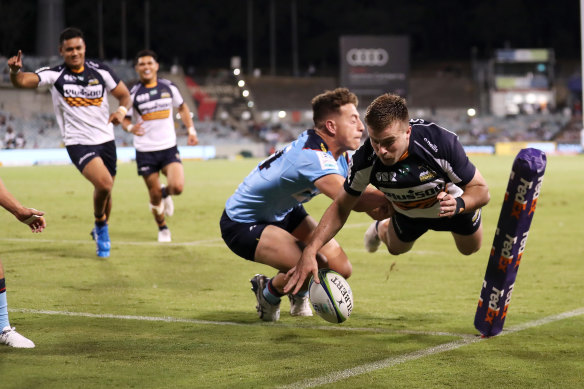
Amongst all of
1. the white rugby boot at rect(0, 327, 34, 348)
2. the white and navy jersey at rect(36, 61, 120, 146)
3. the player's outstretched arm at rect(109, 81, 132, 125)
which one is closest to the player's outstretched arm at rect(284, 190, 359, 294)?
the white rugby boot at rect(0, 327, 34, 348)

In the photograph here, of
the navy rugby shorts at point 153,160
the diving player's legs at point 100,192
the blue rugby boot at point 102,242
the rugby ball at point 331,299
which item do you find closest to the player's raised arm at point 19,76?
the diving player's legs at point 100,192

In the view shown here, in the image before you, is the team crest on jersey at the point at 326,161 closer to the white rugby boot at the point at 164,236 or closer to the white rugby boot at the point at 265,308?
the white rugby boot at the point at 265,308

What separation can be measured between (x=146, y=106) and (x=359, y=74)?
5000cm

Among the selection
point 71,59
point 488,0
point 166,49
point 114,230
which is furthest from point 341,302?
point 488,0

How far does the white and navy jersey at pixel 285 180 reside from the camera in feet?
22.1

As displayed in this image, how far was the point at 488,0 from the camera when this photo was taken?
349 feet

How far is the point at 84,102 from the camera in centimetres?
1135

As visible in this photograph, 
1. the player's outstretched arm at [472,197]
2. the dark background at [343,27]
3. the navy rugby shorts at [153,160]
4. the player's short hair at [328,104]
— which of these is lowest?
the dark background at [343,27]

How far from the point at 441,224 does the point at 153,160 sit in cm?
660

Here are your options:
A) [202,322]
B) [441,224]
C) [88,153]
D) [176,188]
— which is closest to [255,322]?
[202,322]

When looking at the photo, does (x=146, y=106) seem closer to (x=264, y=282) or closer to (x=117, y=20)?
(x=264, y=282)

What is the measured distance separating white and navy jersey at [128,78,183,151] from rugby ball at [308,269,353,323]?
739 cm

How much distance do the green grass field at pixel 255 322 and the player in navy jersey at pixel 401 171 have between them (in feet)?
2.34

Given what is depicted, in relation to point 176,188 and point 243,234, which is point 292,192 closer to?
point 243,234
